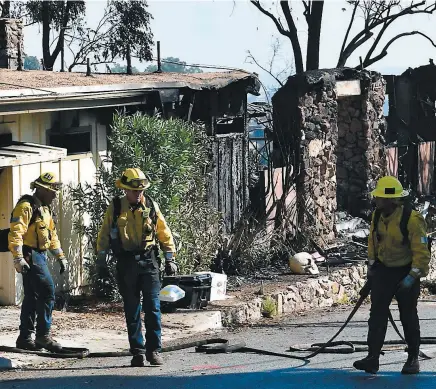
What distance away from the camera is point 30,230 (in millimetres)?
10539

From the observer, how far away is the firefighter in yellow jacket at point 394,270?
30.6ft

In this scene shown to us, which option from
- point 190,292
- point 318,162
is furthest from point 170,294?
point 318,162

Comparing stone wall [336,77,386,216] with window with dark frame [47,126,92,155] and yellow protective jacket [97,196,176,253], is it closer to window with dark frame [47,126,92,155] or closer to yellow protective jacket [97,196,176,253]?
window with dark frame [47,126,92,155]

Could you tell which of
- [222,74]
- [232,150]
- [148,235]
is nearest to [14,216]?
[148,235]

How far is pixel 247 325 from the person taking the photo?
13.9m

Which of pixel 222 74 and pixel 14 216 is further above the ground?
pixel 222 74

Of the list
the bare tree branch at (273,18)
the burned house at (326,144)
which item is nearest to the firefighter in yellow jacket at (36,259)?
the burned house at (326,144)

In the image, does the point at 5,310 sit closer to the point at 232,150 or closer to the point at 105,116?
the point at 105,116

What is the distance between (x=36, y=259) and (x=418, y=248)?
3910 millimetres

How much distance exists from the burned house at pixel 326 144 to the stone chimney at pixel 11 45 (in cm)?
Answer: 563

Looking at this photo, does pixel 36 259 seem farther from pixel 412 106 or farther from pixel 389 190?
pixel 412 106

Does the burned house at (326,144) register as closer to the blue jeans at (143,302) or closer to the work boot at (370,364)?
the blue jeans at (143,302)

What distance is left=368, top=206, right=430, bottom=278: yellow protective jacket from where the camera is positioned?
362 inches

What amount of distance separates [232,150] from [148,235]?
24.9 feet
